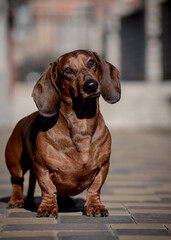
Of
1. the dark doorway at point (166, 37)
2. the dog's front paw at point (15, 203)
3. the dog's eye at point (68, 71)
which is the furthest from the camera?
Answer: the dark doorway at point (166, 37)

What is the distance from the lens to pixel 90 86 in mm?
2830

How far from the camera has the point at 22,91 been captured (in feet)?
57.3

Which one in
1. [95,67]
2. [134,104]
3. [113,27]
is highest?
[113,27]

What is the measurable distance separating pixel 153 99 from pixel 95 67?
1252 centimetres

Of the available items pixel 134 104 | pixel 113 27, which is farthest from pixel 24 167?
pixel 113 27

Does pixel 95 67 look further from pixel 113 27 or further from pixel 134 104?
pixel 113 27

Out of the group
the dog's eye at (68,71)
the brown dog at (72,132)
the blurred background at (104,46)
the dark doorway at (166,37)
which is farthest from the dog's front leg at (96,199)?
the dark doorway at (166,37)

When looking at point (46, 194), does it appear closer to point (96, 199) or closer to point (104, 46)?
point (96, 199)

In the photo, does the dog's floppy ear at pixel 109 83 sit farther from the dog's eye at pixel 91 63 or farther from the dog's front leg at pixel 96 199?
the dog's front leg at pixel 96 199

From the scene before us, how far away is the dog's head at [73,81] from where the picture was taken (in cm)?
294

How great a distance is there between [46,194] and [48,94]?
69cm

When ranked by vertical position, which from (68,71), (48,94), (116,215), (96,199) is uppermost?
(68,71)

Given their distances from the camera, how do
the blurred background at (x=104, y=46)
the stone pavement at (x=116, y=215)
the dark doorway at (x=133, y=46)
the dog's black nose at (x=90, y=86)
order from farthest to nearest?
the dark doorway at (x=133, y=46), the blurred background at (x=104, y=46), the dog's black nose at (x=90, y=86), the stone pavement at (x=116, y=215)

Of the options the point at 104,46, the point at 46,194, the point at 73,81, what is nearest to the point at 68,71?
the point at 73,81
